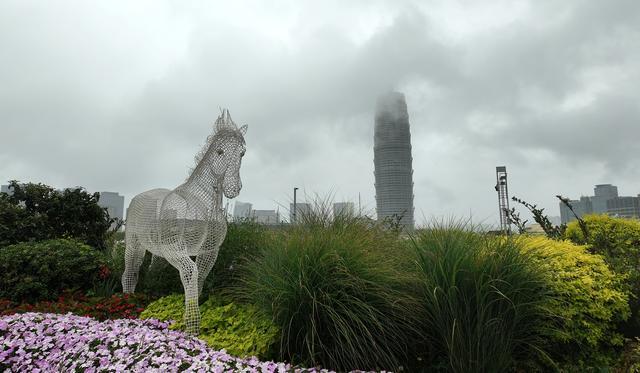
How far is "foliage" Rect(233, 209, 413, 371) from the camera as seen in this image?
11.6ft

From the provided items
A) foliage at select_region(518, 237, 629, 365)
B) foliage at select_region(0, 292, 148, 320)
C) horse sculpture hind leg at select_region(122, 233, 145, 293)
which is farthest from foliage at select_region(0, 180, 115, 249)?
foliage at select_region(518, 237, 629, 365)

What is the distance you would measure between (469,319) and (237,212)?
15.4ft

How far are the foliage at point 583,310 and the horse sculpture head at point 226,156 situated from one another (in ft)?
10.2

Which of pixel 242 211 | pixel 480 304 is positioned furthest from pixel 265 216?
pixel 480 304

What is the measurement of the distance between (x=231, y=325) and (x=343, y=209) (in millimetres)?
2177

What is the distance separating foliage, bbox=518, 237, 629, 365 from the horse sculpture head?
3.10 metres

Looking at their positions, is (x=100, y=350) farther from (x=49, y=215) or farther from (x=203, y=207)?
(x=49, y=215)

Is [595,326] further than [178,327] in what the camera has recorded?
No

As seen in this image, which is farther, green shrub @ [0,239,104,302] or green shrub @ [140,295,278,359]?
green shrub @ [0,239,104,302]

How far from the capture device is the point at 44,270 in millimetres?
6516

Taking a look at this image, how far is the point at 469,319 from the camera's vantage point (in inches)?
137

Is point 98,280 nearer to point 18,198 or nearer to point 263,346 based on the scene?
point 18,198

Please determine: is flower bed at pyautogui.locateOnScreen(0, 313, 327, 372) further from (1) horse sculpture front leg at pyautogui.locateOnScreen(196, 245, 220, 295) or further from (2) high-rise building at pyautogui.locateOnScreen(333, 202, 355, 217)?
(2) high-rise building at pyautogui.locateOnScreen(333, 202, 355, 217)

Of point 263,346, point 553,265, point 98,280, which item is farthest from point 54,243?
point 553,265
